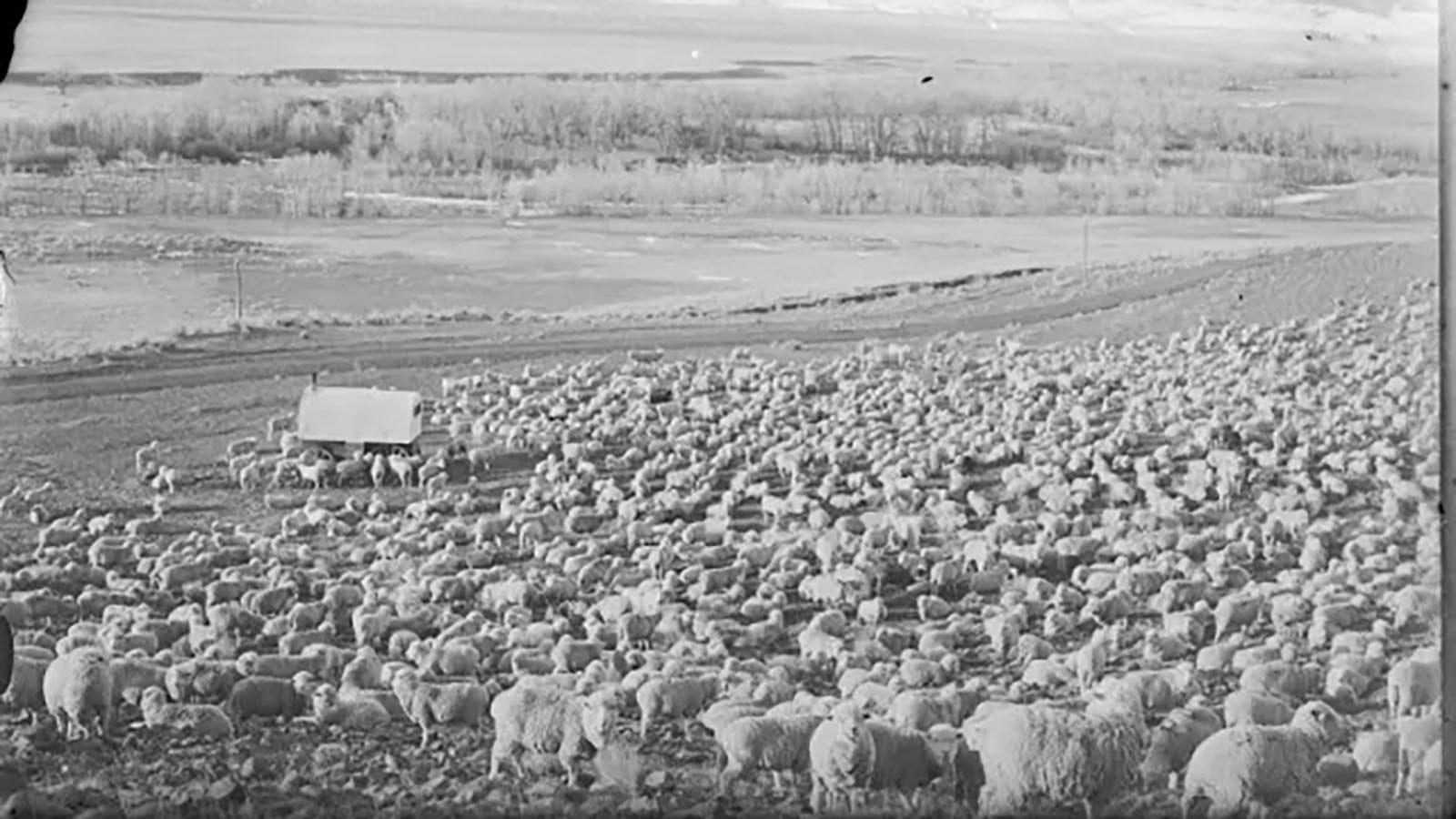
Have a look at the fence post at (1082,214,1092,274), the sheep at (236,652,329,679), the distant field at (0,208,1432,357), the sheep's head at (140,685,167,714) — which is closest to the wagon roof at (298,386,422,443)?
the distant field at (0,208,1432,357)

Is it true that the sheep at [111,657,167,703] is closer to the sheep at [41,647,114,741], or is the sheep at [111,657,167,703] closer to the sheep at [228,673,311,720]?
the sheep at [41,647,114,741]

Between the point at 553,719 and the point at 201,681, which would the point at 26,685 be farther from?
the point at 553,719

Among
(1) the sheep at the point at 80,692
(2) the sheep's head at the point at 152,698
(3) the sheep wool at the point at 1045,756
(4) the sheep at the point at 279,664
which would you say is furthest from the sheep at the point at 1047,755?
(1) the sheep at the point at 80,692

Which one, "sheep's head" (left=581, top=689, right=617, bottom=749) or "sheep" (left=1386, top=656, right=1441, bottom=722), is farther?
"sheep" (left=1386, top=656, right=1441, bottom=722)

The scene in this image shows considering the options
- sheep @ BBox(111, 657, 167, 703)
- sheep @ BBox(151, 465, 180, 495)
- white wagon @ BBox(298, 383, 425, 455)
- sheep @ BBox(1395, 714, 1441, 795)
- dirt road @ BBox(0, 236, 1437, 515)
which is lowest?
sheep @ BBox(1395, 714, 1441, 795)

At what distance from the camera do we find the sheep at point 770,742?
3.66 m

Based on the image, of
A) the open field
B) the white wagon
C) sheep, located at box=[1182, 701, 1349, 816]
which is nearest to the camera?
sheep, located at box=[1182, 701, 1349, 816]

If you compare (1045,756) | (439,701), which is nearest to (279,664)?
(439,701)

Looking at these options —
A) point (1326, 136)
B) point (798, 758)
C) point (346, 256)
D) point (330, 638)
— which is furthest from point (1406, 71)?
point (330, 638)

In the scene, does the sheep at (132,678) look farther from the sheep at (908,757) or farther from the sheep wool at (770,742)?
the sheep at (908,757)

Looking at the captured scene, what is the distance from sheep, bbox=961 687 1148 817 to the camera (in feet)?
11.9

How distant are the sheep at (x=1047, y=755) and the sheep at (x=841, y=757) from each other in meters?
0.20

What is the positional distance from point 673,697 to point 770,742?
0.65 ft

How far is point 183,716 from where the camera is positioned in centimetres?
371
